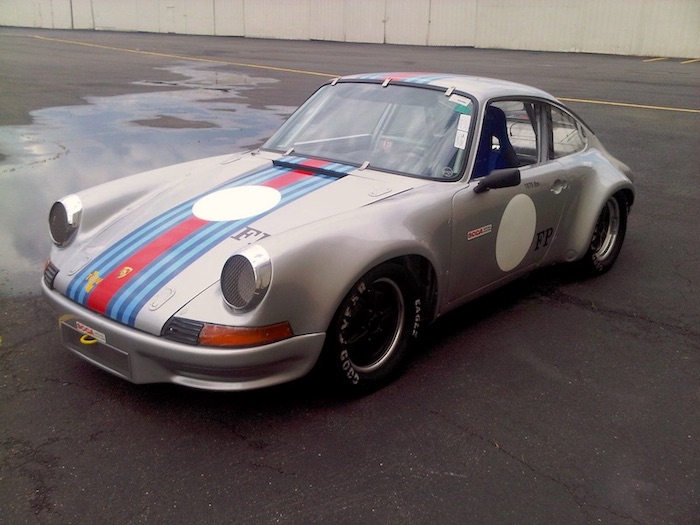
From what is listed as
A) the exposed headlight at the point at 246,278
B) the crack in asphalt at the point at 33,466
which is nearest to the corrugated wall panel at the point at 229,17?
the exposed headlight at the point at 246,278

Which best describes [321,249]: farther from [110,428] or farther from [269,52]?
[269,52]

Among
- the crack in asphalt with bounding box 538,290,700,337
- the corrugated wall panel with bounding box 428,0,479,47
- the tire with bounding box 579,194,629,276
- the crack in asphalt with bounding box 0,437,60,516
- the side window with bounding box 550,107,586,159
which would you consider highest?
the corrugated wall panel with bounding box 428,0,479,47

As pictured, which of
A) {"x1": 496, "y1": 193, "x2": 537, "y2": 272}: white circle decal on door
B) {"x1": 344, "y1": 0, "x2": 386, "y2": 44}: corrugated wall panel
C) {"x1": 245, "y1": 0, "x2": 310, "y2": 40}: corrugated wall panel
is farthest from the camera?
{"x1": 245, "y1": 0, "x2": 310, "y2": 40}: corrugated wall panel

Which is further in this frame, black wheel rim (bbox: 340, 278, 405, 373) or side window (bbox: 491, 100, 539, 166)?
side window (bbox: 491, 100, 539, 166)

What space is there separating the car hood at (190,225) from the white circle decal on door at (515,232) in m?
0.61

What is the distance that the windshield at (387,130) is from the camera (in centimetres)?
372

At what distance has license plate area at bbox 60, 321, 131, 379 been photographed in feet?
9.43

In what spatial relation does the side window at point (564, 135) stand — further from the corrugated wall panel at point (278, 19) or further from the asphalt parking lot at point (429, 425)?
the corrugated wall panel at point (278, 19)

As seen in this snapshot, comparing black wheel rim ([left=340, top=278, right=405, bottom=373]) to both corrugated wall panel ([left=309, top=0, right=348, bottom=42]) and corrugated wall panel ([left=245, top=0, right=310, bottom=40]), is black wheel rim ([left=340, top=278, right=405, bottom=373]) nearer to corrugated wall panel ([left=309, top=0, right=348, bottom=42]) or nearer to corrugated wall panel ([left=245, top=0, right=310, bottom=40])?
corrugated wall panel ([left=309, top=0, right=348, bottom=42])

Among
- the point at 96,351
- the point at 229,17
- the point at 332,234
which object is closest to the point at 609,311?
the point at 332,234

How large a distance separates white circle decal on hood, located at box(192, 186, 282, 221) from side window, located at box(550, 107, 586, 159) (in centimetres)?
192

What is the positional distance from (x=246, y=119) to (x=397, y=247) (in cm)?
814

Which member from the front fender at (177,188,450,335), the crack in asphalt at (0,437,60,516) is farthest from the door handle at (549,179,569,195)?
the crack in asphalt at (0,437,60,516)

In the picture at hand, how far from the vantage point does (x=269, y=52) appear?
25391 millimetres
